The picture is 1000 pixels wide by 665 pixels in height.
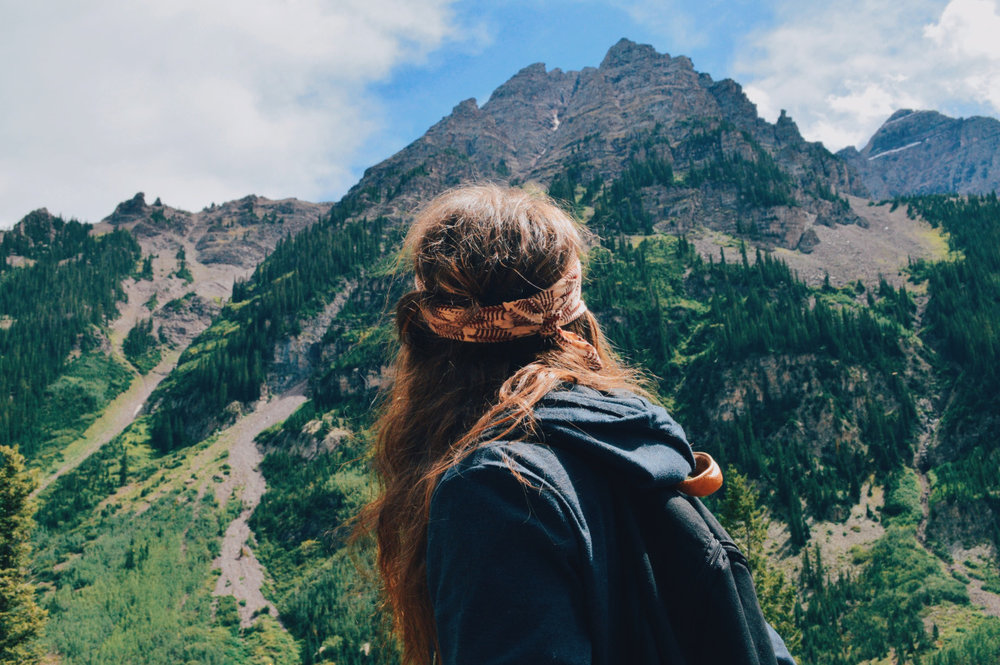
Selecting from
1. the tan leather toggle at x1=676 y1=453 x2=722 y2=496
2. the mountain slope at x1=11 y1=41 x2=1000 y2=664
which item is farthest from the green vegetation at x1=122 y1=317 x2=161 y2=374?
the tan leather toggle at x1=676 y1=453 x2=722 y2=496

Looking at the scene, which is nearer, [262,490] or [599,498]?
[599,498]

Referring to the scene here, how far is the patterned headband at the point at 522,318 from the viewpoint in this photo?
2.29 meters

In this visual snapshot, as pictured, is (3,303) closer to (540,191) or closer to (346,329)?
(346,329)

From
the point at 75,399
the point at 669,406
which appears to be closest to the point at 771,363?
the point at 669,406

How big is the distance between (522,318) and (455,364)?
391mm

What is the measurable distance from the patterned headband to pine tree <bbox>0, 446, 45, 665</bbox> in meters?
34.9

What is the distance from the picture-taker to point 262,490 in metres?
100

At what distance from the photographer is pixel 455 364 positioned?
2.48m

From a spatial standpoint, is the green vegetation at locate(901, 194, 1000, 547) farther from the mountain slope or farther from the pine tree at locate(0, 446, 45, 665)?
the pine tree at locate(0, 446, 45, 665)

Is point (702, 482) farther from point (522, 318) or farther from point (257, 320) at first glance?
point (257, 320)


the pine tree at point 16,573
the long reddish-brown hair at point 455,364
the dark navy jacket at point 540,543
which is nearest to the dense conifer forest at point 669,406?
the long reddish-brown hair at point 455,364

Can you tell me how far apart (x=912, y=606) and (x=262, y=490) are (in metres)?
94.2

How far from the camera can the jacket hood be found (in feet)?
5.98

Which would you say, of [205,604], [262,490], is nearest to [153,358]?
[262,490]
